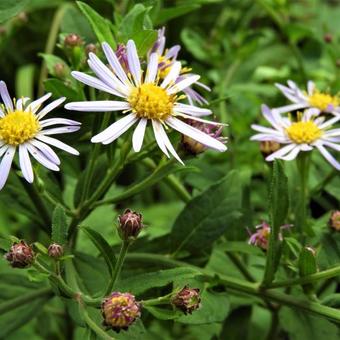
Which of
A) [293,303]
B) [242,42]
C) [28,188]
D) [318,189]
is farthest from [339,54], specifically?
[28,188]

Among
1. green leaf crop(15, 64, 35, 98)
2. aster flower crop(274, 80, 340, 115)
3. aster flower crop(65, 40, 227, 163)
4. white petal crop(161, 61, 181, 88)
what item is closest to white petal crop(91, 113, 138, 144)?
aster flower crop(65, 40, 227, 163)

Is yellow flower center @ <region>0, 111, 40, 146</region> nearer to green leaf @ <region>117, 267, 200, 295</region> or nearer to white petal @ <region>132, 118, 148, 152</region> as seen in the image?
white petal @ <region>132, 118, 148, 152</region>

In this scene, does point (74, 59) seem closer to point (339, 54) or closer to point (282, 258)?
point (282, 258)

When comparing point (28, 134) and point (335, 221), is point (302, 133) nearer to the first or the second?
point (335, 221)

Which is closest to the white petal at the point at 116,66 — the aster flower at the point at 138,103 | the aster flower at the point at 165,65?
the aster flower at the point at 138,103

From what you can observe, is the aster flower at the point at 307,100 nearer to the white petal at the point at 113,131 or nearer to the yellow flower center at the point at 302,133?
the yellow flower center at the point at 302,133

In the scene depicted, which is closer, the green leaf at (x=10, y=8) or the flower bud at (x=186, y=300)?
the flower bud at (x=186, y=300)
